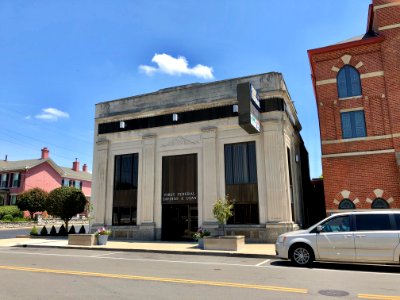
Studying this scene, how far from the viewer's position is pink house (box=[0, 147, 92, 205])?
5000cm

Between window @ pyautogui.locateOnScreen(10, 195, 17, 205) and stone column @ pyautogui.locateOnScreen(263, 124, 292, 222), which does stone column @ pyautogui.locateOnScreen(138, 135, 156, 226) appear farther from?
window @ pyautogui.locateOnScreen(10, 195, 17, 205)

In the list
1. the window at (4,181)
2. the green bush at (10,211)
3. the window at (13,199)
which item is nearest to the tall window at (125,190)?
the green bush at (10,211)

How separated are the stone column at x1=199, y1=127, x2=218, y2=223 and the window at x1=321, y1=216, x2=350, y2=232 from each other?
10161 millimetres

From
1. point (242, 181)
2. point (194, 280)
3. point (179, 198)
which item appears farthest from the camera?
point (179, 198)

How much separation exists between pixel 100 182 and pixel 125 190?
214cm

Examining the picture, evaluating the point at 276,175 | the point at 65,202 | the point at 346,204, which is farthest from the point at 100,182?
the point at 346,204

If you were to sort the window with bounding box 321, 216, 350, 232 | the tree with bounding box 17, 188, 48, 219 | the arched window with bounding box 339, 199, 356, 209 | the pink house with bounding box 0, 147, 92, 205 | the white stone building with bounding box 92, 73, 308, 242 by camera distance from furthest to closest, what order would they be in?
the pink house with bounding box 0, 147, 92, 205 < the tree with bounding box 17, 188, 48, 219 < the white stone building with bounding box 92, 73, 308, 242 < the arched window with bounding box 339, 199, 356, 209 < the window with bounding box 321, 216, 350, 232

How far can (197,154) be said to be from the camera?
2164cm

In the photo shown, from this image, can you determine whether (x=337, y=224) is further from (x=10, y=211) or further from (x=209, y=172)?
(x=10, y=211)

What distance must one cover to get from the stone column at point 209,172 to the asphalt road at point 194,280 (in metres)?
8.60

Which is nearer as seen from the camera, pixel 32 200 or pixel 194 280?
pixel 194 280

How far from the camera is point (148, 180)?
2245 centimetres

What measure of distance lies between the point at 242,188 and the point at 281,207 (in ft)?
Result: 8.57

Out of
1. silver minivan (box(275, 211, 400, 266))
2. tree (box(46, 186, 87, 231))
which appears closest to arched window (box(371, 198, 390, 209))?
silver minivan (box(275, 211, 400, 266))
